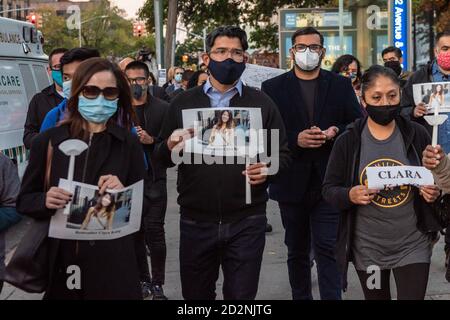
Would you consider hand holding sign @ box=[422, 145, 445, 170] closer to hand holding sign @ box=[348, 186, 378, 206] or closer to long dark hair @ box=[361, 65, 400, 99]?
hand holding sign @ box=[348, 186, 378, 206]

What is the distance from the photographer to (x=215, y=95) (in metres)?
4.70

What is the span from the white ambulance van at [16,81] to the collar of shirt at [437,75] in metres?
4.83

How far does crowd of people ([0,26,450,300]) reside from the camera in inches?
148

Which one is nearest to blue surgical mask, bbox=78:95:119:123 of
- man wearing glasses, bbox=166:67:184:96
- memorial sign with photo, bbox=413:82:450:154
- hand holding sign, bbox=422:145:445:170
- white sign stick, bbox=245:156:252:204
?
white sign stick, bbox=245:156:252:204

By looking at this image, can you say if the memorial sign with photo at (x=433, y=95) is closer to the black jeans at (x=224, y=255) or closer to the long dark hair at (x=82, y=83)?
the black jeans at (x=224, y=255)

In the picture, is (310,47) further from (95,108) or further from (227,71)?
(95,108)

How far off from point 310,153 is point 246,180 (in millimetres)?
1412

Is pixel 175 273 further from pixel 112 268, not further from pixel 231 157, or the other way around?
pixel 112 268

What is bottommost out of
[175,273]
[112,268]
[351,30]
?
[175,273]

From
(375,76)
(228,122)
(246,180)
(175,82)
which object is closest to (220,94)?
(228,122)

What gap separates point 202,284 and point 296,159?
147cm

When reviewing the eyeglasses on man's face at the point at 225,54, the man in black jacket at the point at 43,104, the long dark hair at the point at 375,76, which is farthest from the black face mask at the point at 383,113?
the man in black jacket at the point at 43,104

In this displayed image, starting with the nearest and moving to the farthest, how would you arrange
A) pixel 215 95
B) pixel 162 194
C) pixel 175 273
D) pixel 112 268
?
pixel 112 268, pixel 215 95, pixel 162 194, pixel 175 273

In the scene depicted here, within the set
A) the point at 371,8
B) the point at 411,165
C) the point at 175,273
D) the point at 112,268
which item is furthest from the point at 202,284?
the point at 371,8
